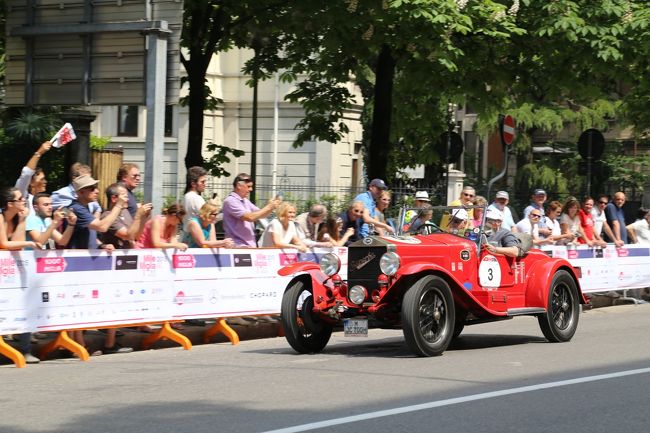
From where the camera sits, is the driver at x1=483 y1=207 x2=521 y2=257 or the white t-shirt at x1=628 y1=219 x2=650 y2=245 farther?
the white t-shirt at x1=628 y1=219 x2=650 y2=245

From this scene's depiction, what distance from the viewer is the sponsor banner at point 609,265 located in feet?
69.6

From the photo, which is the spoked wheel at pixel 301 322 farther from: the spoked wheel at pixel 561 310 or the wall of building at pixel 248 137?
the wall of building at pixel 248 137

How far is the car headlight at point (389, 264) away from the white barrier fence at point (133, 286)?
2.98 metres

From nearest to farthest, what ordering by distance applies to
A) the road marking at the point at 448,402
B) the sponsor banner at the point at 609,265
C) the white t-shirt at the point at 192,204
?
the road marking at the point at 448,402 < the white t-shirt at the point at 192,204 < the sponsor banner at the point at 609,265

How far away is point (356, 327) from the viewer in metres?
12.9

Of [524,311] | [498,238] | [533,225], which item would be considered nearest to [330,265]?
[498,238]

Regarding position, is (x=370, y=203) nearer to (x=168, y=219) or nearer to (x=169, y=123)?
(x=168, y=219)

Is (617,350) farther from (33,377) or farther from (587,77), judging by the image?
(587,77)

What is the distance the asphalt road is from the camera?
884cm

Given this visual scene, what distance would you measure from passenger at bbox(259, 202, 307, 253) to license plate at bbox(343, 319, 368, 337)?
154 inches

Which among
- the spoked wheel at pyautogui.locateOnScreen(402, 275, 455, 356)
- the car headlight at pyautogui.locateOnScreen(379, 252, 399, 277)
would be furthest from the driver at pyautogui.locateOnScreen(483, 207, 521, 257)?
the car headlight at pyautogui.locateOnScreen(379, 252, 399, 277)

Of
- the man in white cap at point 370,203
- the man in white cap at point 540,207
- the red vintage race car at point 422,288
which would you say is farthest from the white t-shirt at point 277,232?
the man in white cap at point 540,207

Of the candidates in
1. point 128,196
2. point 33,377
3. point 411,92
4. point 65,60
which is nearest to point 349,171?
point 411,92

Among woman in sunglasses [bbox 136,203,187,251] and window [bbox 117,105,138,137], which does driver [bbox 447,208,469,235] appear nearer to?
woman in sunglasses [bbox 136,203,187,251]
